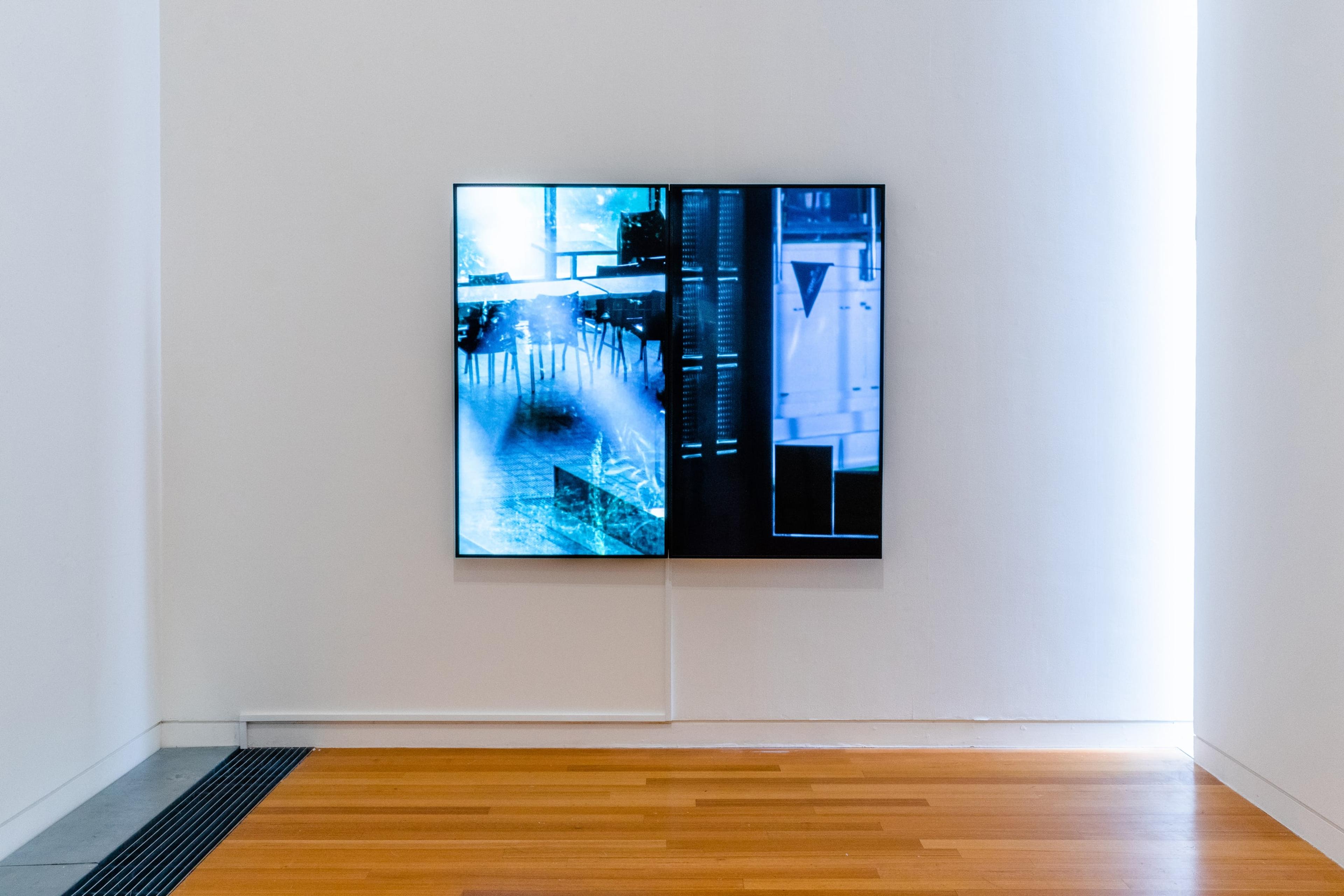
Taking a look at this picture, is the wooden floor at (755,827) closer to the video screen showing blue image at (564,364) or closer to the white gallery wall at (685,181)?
the white gallery wall at (685,181)

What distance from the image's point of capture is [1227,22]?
10.5ft

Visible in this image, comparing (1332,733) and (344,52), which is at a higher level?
(344,52)

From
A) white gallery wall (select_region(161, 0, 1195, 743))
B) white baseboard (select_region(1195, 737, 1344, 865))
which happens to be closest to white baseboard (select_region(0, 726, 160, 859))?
white gallery wall (select_region(161, 0, 1195, 743))

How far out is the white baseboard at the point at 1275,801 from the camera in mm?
2625

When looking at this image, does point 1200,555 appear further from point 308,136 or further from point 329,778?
point 308,136

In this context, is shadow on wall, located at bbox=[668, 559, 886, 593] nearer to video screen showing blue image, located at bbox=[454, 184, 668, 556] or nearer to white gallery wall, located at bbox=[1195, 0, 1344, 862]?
video screen showing blue image, located at bbox=[454, 184, 668, 556]

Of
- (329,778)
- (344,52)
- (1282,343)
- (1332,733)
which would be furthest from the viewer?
(344,52)

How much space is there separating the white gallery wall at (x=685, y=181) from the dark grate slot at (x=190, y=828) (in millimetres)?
217

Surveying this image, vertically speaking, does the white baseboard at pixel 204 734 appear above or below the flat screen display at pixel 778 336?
below

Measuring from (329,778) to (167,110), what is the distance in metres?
2.62

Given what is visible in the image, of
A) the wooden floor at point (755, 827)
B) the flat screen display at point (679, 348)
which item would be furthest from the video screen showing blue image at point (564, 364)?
the wooden floor at point (755, 827)

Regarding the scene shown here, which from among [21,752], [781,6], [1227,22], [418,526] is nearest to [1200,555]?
[1227,22]

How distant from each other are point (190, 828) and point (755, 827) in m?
1.77

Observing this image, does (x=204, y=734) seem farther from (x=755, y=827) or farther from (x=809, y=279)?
(x=809, y=279)
